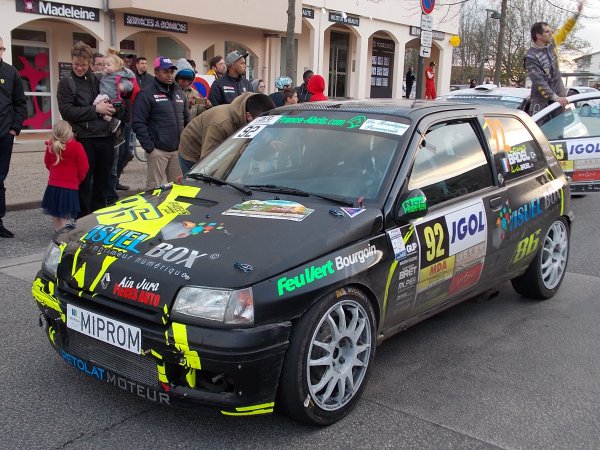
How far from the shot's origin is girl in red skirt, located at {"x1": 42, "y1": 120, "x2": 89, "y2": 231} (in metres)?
6.41

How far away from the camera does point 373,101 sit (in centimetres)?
460

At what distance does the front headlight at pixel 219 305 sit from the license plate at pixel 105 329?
27 centimetres

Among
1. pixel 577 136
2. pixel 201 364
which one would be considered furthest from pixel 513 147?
pixel 577 136

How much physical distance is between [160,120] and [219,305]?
4746mm

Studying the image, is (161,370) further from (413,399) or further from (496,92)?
(496,92)

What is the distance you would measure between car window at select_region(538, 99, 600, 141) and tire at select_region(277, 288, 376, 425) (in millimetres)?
6507

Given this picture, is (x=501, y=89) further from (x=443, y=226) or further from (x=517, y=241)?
(x=443, y=226)

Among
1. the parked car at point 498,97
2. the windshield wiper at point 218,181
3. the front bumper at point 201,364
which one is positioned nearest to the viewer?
the front bumper at point 201,364

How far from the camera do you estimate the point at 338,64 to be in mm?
26938

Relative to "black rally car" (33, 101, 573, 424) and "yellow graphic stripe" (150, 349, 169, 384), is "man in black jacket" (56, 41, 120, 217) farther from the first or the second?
"yellow graphic stripe" (150, 349, 169, 384)

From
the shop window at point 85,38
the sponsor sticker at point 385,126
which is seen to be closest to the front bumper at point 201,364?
the sponsor sticker at point 385,126

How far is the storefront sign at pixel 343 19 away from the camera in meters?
22.7

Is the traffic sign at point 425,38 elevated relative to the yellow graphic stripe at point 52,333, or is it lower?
elevated

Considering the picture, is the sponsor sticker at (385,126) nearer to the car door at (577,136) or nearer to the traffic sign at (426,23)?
the car door at (577,136)
